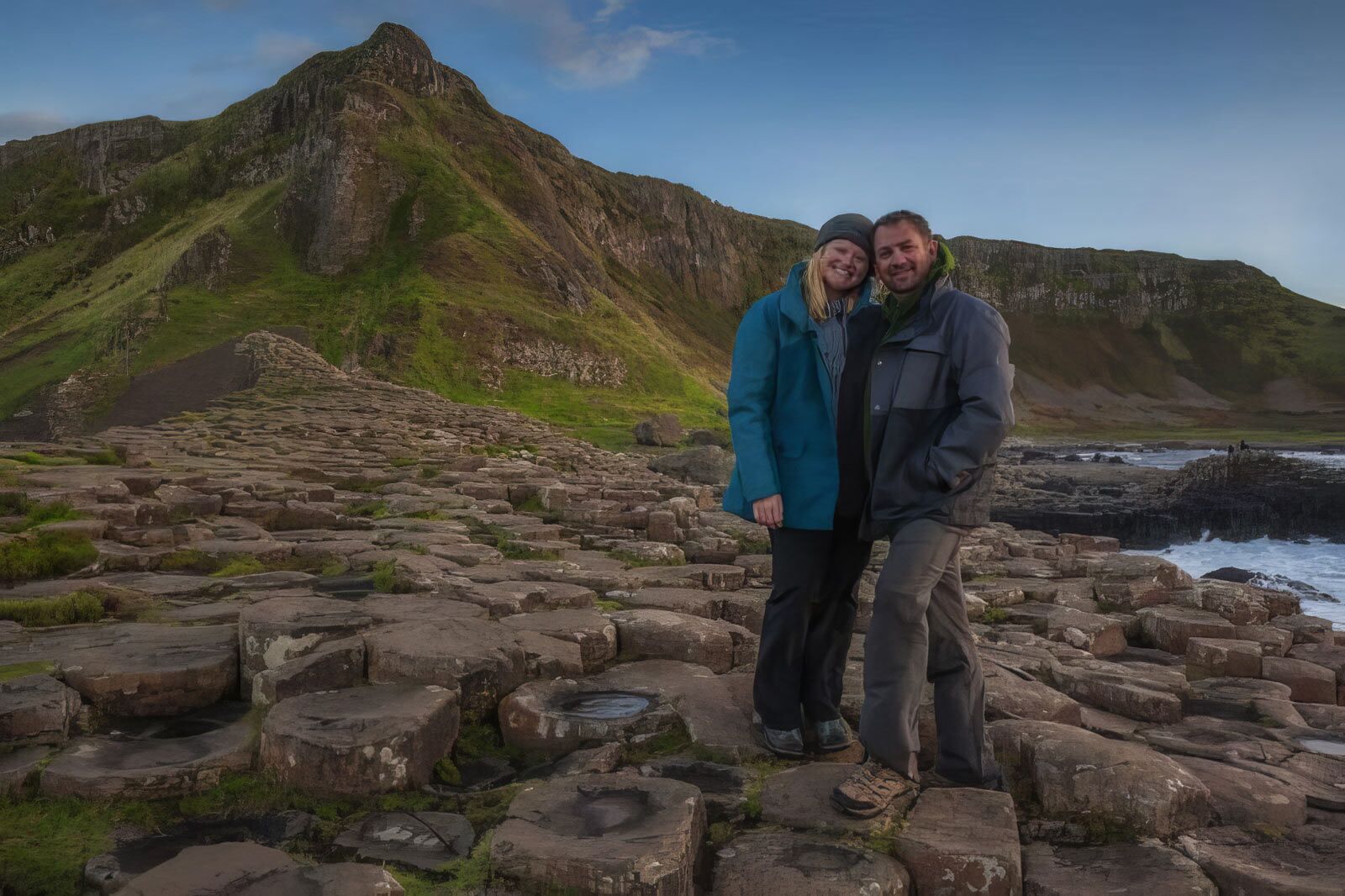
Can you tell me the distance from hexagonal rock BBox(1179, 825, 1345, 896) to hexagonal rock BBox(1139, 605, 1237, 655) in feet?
14.9

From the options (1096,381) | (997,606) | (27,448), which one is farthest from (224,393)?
A: (1096,381)

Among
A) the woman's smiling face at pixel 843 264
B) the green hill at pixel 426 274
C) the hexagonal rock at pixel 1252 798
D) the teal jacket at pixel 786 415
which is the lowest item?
the hexagonal rock at pixel 1252 798

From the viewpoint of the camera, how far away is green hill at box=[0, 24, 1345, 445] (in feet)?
150

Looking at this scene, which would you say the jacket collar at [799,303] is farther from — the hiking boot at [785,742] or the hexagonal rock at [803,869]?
the hexagonal rock at [803,869]

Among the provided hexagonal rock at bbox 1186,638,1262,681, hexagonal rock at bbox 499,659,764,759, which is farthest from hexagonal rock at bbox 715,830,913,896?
hexagonal rock at bbox 1186,638,1262,681

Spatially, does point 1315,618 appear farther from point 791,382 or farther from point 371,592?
point 371,592

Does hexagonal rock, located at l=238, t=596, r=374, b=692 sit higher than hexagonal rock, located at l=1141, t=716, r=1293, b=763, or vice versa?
hexagonal rock, located at l=238, t=596, r=374, b=692

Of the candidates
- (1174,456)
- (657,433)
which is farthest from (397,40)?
(1174,456)

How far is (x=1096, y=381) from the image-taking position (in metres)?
131

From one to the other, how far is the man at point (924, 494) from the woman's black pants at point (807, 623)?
0.36 m

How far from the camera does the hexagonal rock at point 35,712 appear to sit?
377cm

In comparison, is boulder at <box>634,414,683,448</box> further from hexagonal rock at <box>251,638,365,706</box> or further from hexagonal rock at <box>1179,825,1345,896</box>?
hexagonal rock at <box>1179,825,1345,896</box>

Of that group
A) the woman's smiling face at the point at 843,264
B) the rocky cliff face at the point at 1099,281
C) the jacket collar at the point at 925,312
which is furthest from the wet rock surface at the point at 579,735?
the rocky cliff face at the point at 1099,281

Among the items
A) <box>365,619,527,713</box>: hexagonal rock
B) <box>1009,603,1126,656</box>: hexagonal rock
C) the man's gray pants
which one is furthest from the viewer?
<box>1009,603,1126,656</box>: hexagonal rock
